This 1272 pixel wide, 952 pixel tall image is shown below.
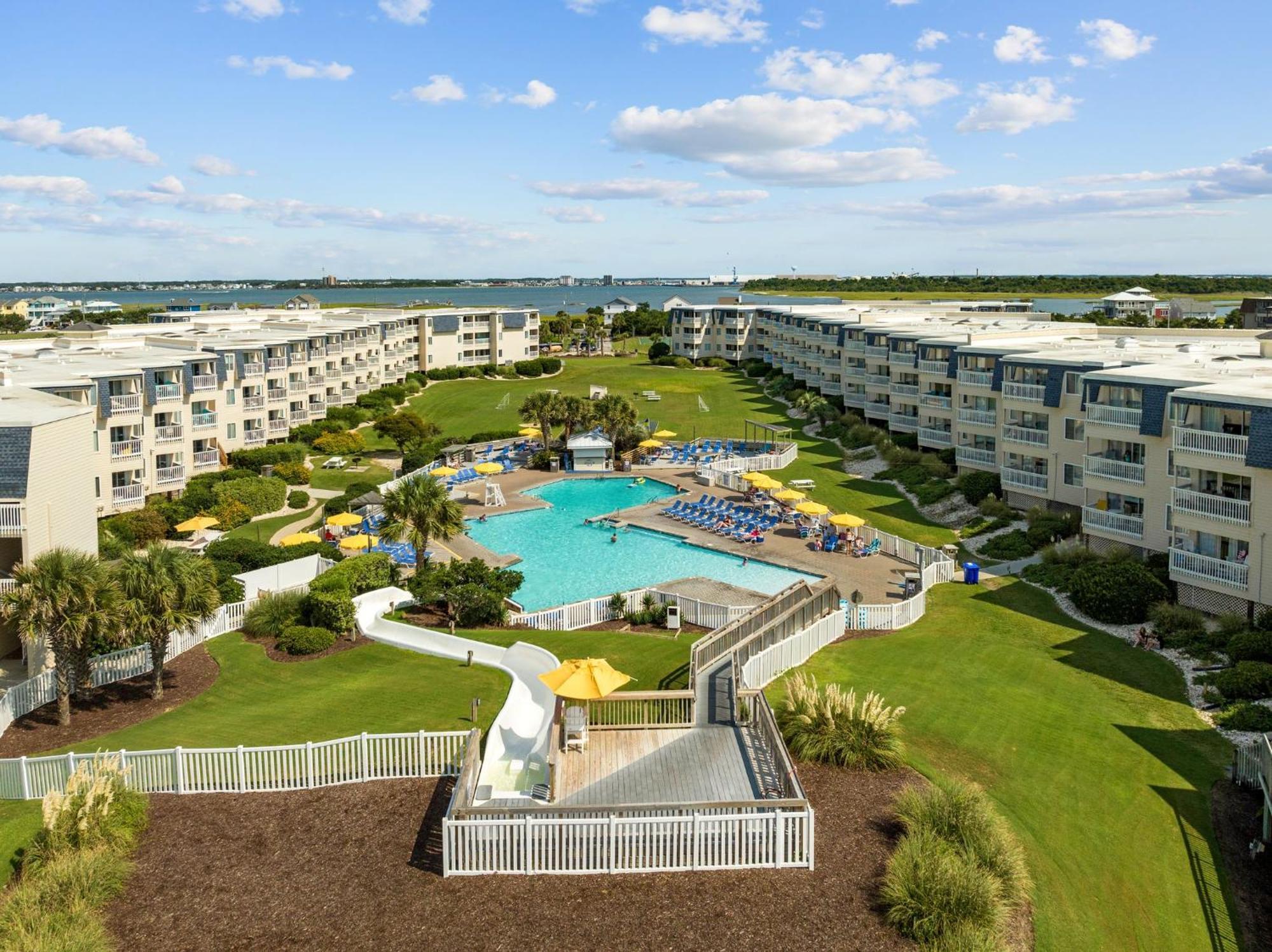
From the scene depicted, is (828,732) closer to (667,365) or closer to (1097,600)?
(1097,600)

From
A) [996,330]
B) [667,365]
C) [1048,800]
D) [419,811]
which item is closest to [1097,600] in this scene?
[1048,800]

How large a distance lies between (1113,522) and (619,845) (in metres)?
28.7

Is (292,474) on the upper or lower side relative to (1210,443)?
lower

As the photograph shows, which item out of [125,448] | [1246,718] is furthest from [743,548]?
[125,448]

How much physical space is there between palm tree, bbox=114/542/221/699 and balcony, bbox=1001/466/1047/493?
1391 inches

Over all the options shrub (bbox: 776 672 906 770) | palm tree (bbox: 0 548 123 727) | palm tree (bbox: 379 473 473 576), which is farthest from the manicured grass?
palm tree (bbox: 0 548 123 727)

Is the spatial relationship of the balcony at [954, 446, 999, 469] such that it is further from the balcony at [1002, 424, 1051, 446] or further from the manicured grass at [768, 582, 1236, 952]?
the manicured grass at [768, 582, 1236, 952]

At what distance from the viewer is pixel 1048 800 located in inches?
813

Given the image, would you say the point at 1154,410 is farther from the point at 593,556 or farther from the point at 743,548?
Answer: the point at 593,556

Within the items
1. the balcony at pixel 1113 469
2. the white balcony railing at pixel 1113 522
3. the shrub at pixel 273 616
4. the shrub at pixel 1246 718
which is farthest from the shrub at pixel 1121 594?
the shrub at pixel 273 616

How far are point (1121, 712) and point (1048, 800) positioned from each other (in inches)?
252

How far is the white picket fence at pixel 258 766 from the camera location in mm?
19000

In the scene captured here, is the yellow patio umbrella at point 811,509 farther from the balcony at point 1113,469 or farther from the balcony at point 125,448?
the balcony at point 125,448

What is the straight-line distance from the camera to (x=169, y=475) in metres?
49.8
